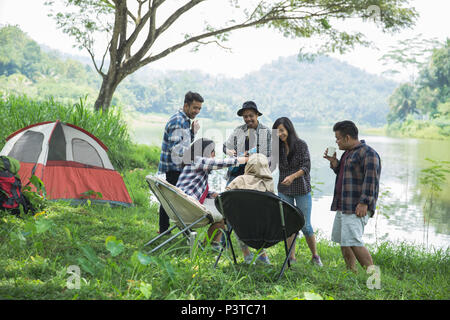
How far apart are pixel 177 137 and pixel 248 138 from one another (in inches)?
22.8

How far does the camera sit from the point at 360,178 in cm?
269

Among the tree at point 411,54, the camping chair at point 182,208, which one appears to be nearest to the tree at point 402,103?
the tree at point 411,54

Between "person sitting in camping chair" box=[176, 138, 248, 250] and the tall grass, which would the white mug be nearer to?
"person sitting in camping chair" box=[176, 138, 248, 250]

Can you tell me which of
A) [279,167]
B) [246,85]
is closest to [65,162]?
[279,167]

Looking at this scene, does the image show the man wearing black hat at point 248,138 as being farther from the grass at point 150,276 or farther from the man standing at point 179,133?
the grass at point 150,276

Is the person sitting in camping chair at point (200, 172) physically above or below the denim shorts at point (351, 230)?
above

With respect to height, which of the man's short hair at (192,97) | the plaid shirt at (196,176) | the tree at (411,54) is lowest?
the plaid shirt at (196,176)

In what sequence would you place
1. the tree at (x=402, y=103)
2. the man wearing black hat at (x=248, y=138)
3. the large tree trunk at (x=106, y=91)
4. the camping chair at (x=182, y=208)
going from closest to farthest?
the camping chair at (x=182, y=208), the man wearing black hat at (x=248, y=138), the large tree trunk at (x=106, y=91), the tree at (x=402, y=103)

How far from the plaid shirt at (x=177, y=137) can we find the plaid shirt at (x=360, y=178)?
129cm

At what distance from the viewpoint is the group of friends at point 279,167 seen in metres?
2.67

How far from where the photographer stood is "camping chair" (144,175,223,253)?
2.83 m

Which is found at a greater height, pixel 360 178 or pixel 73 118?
pixel 73 118

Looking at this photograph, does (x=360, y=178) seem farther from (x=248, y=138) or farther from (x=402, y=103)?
(x=402, y=103)

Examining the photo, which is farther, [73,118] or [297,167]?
[73,118]
